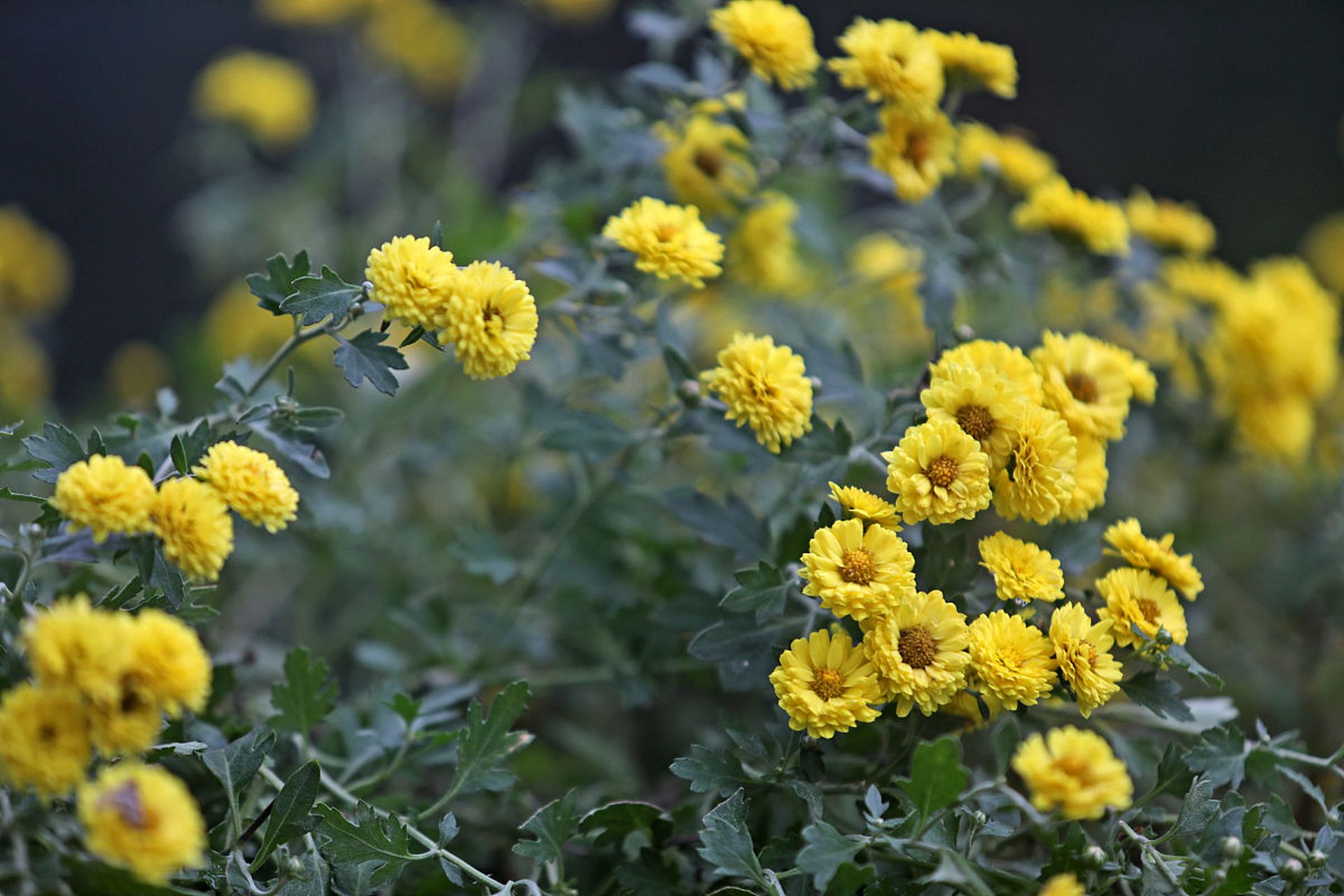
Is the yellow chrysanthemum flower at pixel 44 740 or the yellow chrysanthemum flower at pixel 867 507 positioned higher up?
the yellow chrysanthemum flower at pixel 867 507

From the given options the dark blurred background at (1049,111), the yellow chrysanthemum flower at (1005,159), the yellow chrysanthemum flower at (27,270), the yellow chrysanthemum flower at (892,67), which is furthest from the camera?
the dark blurred background at (1049,111)

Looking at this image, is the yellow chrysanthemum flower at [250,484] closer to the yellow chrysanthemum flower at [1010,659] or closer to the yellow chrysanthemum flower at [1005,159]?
the yellow chrysanthemum flower at [1010,659]

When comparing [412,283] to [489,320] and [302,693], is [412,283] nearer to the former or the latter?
[489,320]

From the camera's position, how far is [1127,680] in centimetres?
72

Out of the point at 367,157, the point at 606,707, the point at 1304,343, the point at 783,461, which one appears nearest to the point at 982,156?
the point at 1304,343

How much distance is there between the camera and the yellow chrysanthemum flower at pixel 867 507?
69cm

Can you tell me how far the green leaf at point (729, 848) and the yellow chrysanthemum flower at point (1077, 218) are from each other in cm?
68

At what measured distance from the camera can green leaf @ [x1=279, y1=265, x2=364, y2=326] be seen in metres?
0.69

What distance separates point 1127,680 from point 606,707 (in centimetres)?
62

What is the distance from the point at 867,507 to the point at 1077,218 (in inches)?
20.5

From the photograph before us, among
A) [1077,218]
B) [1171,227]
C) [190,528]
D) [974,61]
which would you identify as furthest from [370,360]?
[1171,227]

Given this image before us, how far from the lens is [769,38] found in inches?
34.5

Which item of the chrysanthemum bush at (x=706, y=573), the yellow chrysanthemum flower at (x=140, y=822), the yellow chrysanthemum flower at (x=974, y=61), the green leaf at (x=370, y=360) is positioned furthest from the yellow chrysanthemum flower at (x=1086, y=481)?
the yellow chrysanthemum flower at (x=140, y=822)

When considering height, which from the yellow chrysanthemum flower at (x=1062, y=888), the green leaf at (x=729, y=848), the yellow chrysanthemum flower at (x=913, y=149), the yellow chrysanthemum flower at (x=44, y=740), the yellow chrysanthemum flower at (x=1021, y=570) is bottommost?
the green leaf at (x=729, y=848)
